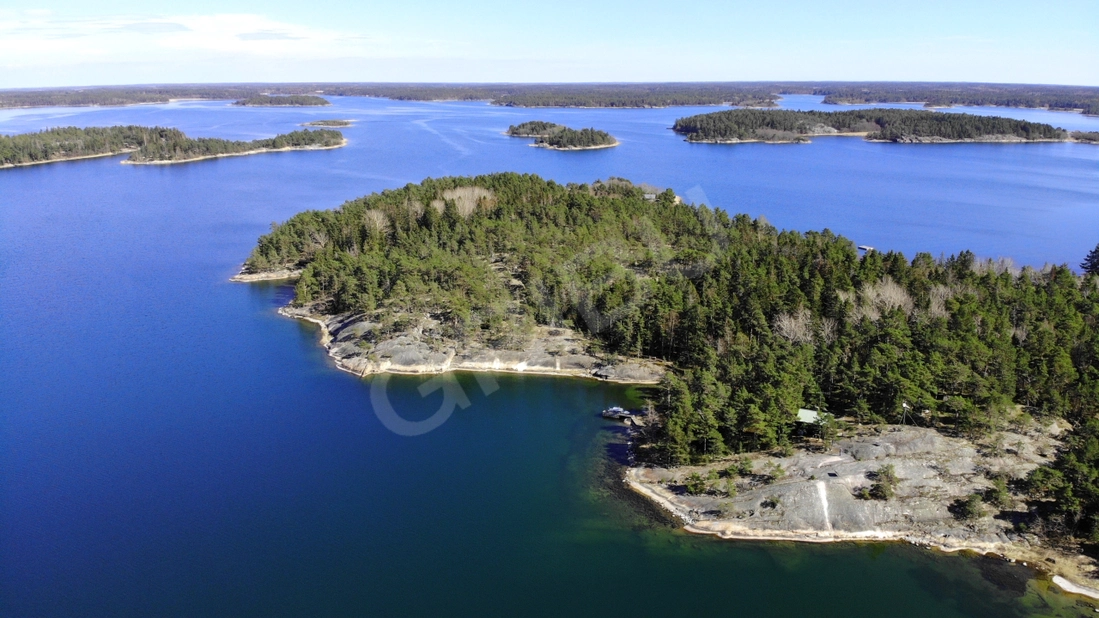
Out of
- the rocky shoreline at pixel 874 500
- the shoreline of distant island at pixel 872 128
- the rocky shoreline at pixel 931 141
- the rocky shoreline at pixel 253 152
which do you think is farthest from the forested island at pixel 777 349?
the shoreline of distant island at pixel 872 128

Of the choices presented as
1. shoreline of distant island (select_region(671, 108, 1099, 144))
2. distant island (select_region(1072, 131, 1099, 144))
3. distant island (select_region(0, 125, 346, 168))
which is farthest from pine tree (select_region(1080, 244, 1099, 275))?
distant island (select_region(0, 125, 346, 168))

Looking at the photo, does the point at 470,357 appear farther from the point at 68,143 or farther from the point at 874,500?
the point at 68,143

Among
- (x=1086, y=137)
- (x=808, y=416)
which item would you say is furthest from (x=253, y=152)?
(x=1086, y=137)

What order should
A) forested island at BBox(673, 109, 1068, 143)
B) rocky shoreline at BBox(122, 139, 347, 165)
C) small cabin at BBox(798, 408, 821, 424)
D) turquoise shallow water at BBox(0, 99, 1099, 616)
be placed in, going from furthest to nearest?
1. forested island at BBox(673, 109, 1068, 143)
2. rocky shoreline at BBox(122, 139, 347, 165)
3. small cabin at BBox(798, 408, 821, 424)
4. turquoise shallow water at BBox(0, 99, 1099, 616)

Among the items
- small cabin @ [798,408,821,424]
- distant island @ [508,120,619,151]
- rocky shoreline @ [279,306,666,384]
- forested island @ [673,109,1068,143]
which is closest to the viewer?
small cabin @ [798,408,821,424]

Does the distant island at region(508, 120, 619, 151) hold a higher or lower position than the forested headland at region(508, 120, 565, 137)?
lower

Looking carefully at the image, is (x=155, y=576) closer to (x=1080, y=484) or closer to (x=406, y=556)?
(x=406, y=556)

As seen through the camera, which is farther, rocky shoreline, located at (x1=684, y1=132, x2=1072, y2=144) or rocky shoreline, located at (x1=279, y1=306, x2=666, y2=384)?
rocky shoreline, located at (x1=684, y1=132, x2=1072, y2=144)

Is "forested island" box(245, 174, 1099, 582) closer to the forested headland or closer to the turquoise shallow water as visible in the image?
the turquoise shallow water
